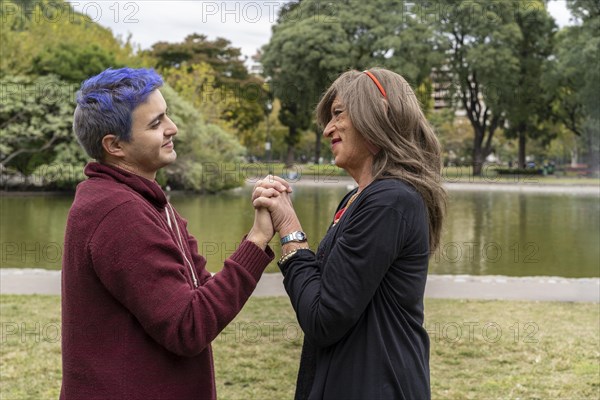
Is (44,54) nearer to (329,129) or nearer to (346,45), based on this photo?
(346,45)

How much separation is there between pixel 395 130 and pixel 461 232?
42.7ft

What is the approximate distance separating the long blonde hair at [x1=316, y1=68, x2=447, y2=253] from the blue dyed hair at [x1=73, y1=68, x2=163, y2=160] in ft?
1.92

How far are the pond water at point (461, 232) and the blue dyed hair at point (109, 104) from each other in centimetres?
280

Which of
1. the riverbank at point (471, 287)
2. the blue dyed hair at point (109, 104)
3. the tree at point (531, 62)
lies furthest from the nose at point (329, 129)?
the tree at point (531, 62)

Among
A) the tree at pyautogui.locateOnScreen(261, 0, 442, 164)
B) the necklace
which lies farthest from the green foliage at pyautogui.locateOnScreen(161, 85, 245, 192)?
the necklace

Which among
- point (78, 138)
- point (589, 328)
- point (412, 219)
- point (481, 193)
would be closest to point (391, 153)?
point (412, 219)

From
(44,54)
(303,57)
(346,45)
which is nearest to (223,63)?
(303,57)

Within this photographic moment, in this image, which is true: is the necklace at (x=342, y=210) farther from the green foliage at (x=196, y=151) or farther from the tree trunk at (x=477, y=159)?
the tree trunk at (x=477, y=159)

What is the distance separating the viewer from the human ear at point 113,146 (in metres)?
1.88

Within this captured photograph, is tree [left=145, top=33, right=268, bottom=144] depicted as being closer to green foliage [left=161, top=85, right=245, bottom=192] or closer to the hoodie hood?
green foliage [left=161, top=85, right=245, bottom=192]

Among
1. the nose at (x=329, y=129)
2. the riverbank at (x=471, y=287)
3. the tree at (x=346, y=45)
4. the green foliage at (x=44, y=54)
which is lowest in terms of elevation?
the riverbank at (x=471, y=287)

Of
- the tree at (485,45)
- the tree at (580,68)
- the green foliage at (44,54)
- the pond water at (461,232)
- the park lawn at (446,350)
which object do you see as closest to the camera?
the park lawn at (446,350)

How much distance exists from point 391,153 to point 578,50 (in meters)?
36.9

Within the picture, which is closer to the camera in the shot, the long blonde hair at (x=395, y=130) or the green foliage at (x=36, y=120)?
the long blonde hair at (x=395, y=130)
